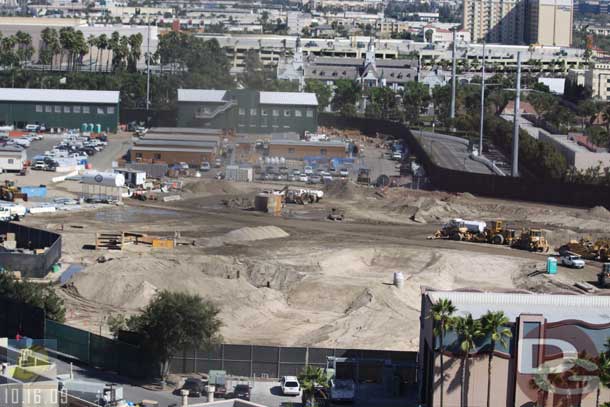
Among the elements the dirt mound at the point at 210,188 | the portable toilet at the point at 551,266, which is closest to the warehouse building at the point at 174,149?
the dirt mound at the point at 210,188

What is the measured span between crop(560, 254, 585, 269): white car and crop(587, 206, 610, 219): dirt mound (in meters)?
6.91

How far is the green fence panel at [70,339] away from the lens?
24.2 m

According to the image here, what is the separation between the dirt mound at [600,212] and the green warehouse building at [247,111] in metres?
23.1

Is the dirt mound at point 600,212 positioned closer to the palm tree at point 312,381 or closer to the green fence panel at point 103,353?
the green fence panel at point 103,353

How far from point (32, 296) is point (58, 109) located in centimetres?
3755

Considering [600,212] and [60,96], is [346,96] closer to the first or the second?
[60,96]

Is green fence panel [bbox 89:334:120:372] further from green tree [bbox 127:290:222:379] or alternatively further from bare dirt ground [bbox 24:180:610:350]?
bare dirt ground [bbox 24:180:610:350]

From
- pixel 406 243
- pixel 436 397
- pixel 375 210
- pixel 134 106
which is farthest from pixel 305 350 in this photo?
pixel 134 106

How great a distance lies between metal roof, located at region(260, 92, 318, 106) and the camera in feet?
210

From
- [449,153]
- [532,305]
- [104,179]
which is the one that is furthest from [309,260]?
[449,153]

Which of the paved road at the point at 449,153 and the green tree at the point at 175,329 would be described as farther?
the paved road at the point at 449,153

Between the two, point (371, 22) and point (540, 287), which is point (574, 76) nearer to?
point (540, 287)

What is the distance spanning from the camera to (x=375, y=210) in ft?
142

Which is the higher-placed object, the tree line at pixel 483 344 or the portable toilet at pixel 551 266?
the tree line at pixel 483 344
